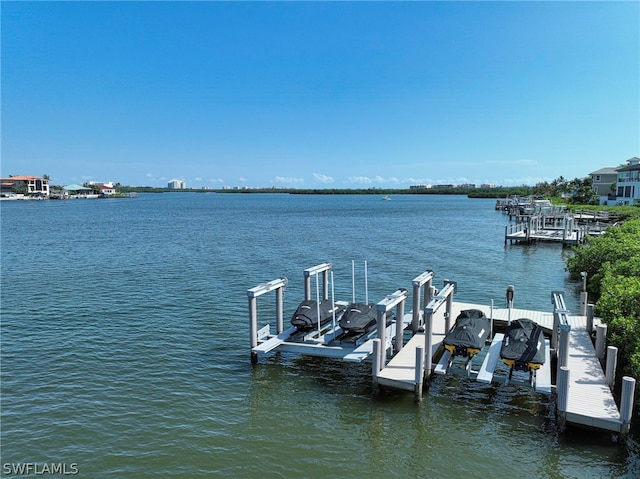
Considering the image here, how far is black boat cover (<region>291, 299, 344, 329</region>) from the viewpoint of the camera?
1586 cm

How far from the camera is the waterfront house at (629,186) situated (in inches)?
2499

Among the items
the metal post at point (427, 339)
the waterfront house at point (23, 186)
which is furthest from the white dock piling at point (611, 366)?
the waterfront house at point (23, 186)

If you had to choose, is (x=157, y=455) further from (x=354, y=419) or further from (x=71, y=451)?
(x=354, y=419)

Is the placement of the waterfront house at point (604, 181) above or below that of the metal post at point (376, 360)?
above

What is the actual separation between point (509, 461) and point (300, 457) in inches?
186

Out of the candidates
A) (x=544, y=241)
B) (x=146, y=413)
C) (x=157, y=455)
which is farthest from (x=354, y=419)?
(x=544, y=241)

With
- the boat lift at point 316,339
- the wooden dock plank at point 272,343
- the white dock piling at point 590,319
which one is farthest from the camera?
the white dock piling at point 590,319

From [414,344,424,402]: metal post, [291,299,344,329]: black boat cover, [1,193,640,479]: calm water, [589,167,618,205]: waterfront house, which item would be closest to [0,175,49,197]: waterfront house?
[1,193,640,479]: calm water

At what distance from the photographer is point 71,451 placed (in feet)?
35.4

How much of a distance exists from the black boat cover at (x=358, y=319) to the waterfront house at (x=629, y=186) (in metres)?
60.9

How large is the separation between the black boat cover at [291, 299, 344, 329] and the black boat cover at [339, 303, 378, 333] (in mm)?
1222

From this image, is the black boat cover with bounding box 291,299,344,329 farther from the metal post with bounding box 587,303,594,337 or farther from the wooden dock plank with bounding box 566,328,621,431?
the metal post with bounding box 587,303,594,337

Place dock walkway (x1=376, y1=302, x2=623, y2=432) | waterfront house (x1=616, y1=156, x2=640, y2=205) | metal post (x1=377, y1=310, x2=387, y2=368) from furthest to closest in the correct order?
1. waterfront house (x1=616, y1=156, x2=640, y2=205)
2. metal post (x1=377, y1=310, x2=387, y2=368)
3. dock walkway (x1=376, y1=302, x2=623, y2=432)

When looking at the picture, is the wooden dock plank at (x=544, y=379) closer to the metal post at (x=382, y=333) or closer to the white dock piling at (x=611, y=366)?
the white dock piling at (x=611, y=366)
